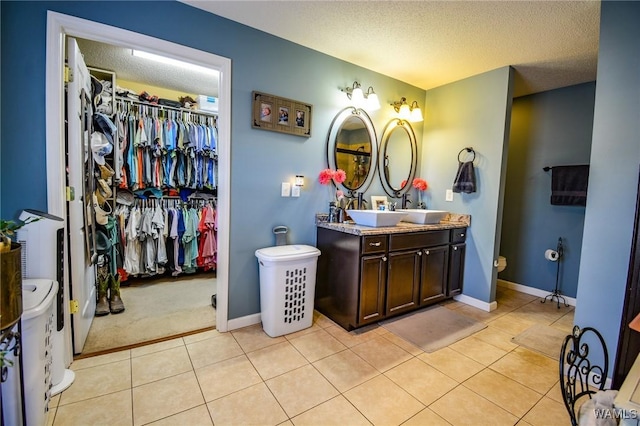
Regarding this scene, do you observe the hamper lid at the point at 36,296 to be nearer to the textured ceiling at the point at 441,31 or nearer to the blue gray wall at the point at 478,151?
the textured ceiling at the point at 441,31

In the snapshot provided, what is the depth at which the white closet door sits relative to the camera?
189cm

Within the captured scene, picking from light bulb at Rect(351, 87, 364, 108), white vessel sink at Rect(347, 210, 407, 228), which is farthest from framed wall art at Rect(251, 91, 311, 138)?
white vessel sink at Rect(347, 210, 407, 228)

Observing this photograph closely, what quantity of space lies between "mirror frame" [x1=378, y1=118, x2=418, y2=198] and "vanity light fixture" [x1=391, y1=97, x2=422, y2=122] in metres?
0.08

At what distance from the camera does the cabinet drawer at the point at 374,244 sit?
2.38 meters

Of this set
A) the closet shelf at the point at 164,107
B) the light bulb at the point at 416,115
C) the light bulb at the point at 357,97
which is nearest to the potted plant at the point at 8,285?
the light bulb at the point at 357,97

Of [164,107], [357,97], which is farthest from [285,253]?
[164,107]

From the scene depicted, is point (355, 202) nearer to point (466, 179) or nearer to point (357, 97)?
point (357, 97)

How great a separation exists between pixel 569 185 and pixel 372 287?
2.64 m

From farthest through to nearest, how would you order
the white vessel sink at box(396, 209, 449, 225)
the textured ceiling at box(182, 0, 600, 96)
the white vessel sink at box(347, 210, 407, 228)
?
the white vessel sink at box(396, 209, 449, 225) → the white vessel sink at box(347, 210, 407, 228) → the textured ceiling at box(182, 0, 600, 96)

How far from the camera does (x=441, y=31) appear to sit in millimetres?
2320

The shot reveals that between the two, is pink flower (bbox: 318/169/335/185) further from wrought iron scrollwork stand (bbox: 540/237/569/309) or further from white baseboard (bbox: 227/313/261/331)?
wrought iron scrollwork stand (bbox: 540/237/569/309)

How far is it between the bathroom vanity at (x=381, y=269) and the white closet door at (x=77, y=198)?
73.6 inches

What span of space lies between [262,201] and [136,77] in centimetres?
244

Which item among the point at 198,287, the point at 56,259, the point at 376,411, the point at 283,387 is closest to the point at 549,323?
the point at 376,411
